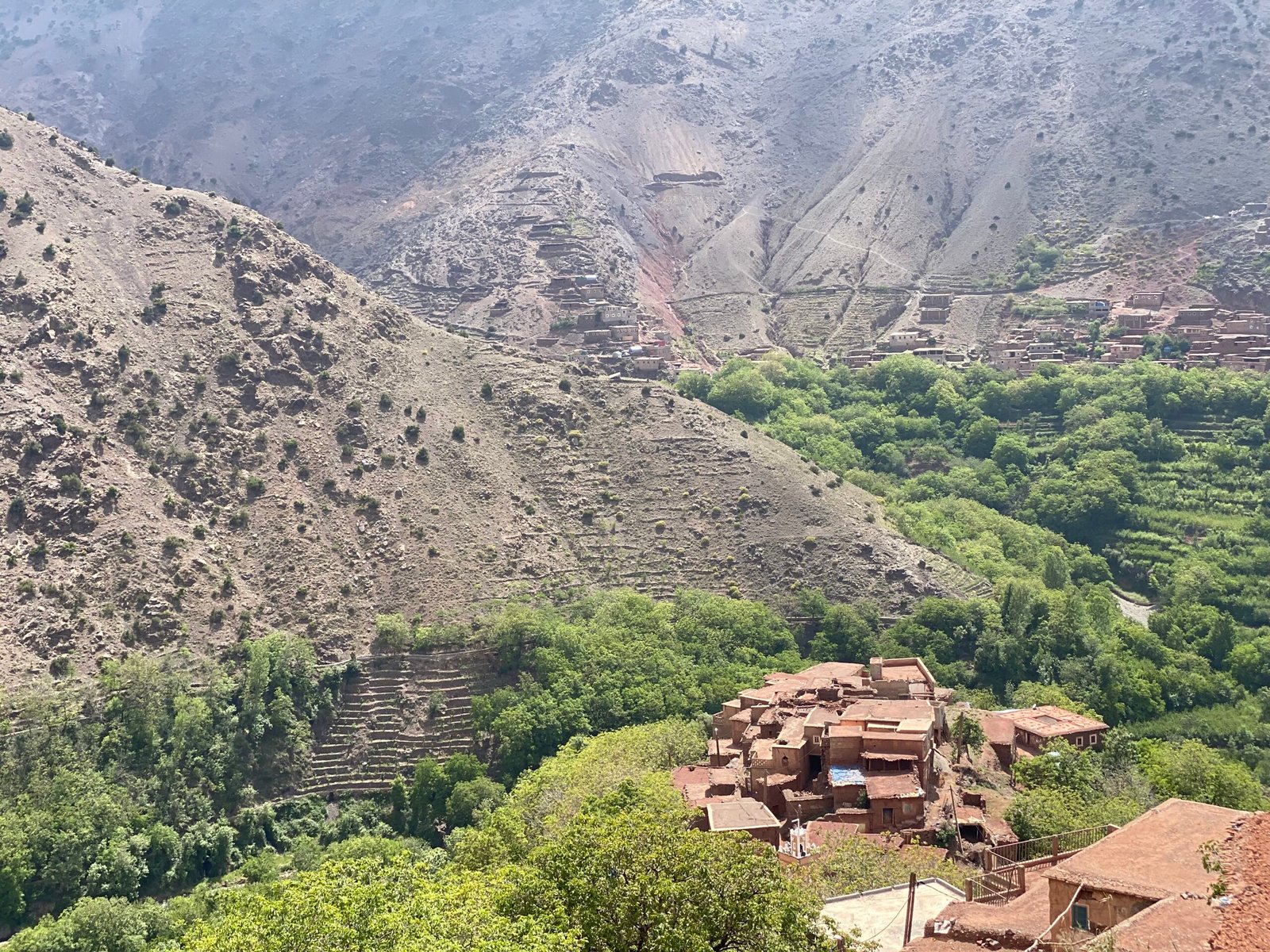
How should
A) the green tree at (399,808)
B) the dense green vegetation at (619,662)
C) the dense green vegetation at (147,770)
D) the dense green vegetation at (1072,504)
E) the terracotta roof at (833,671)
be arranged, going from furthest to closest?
the dense green vegetation at (1072,504)
the dense green vegetation at (619,662)
the terracotta roof at (833,671)
the green tree at (399,808)
the dense green vegetation at (147,770)

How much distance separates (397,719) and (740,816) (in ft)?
86.0

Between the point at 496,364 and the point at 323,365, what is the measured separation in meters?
11.7

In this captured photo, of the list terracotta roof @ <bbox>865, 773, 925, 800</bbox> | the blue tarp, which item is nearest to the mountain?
the blue tarp

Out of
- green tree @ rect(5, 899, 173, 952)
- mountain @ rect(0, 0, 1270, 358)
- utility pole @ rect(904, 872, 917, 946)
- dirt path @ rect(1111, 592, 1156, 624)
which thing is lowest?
green tree @ rect(5, 899, 173, 952)

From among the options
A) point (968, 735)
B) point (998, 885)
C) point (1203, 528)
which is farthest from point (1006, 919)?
point (1203, 528)

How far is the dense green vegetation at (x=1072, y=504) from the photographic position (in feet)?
222

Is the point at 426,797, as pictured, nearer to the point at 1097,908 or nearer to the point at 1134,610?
the point at 1097,908

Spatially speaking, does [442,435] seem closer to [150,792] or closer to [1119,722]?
[150,792]

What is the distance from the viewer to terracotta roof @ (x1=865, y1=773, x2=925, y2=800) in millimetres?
42344

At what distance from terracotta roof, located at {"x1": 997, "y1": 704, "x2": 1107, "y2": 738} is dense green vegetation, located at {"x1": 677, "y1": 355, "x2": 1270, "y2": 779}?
7.19 meters

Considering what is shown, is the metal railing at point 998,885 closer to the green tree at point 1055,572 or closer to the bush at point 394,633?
the bush at point 394,633

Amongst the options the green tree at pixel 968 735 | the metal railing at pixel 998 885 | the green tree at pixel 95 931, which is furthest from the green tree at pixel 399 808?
the metal railing at pixel 998 885

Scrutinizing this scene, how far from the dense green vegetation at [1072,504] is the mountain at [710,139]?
628 inches

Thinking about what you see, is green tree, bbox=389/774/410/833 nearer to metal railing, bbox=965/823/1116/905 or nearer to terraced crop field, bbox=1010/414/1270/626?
metal railing, bbox=965/823/1116/905
